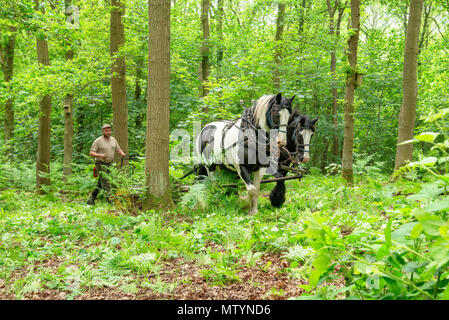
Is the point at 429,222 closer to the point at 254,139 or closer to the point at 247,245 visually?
the point at 247,245

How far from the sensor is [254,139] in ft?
21.8

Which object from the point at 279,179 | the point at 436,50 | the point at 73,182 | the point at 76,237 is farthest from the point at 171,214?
the point at 436,50

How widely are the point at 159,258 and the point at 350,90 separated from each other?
7.67 meters

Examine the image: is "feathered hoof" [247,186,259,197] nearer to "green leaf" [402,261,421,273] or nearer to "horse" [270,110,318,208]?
"horse" [270,110,318,208]

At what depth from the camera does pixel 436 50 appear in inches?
856

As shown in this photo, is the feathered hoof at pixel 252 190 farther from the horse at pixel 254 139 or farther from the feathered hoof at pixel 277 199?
the feathered hoof at pixel 277 199

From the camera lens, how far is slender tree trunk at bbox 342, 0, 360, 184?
9.26m

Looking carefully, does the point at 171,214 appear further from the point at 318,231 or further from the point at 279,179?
the point at 318,231

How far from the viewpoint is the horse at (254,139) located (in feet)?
21.2

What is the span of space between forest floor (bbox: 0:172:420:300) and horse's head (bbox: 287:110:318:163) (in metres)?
1.21

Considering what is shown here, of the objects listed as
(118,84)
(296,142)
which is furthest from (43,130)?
(296,142)

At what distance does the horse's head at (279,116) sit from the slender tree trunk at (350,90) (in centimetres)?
373
